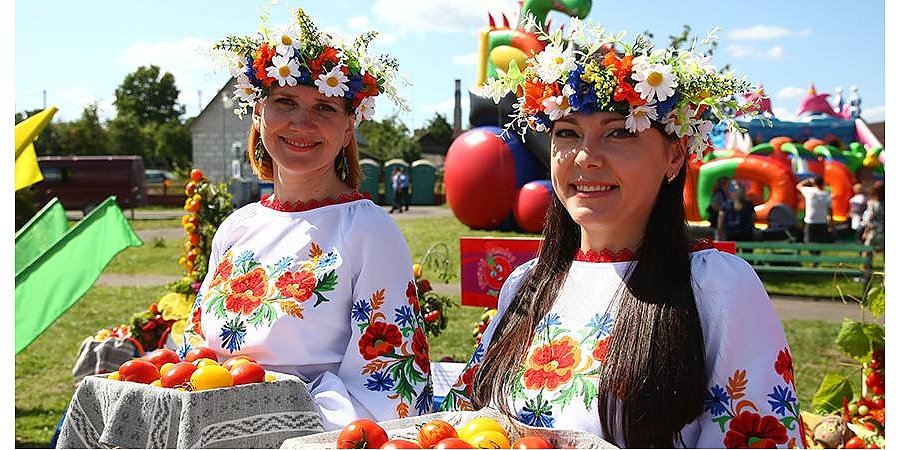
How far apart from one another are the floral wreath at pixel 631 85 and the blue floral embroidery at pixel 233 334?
112 cm

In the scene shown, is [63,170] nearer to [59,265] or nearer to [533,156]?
[533,156]

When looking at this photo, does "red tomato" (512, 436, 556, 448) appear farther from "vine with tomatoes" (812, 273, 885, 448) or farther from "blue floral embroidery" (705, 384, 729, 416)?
"vine with tomatoes" (812, 273, 885, 448)

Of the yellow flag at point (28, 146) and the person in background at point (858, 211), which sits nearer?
the yellow flag at point (28, 146)

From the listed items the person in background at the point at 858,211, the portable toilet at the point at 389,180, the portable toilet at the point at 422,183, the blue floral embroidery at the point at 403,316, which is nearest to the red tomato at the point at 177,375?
the blue floral embroidery at the point at 403,316

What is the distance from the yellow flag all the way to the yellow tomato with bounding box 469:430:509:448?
3.89m

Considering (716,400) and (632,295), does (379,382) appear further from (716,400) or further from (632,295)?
(716,400)

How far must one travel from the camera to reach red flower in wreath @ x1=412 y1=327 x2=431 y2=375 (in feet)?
9.19

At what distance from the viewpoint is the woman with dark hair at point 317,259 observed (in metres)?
2.67

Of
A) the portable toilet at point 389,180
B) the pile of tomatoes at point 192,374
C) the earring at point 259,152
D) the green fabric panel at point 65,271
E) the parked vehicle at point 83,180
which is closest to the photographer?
the pile of tomatoes at point 192,374

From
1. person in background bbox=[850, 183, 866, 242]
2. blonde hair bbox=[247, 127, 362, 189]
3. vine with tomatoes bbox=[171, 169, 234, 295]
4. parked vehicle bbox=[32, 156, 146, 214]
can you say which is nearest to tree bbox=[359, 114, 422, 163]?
parked vehicle bbox=[32, 156, 146, 214]

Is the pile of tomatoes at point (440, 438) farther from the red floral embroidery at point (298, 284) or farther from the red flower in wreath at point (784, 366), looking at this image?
the red floral embroidery at point (298, 284)

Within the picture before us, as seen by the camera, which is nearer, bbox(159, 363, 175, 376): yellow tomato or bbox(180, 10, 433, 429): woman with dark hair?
bbox(159, 363, 175, 376): yellow tomato

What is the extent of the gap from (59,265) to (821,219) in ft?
40.0

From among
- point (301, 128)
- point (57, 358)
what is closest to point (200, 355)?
point (301, 128)
